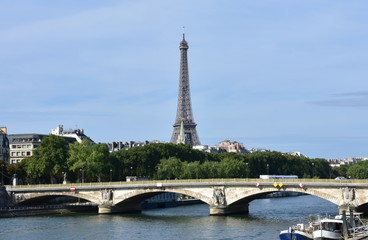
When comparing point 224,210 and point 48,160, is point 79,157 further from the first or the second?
point 224,210

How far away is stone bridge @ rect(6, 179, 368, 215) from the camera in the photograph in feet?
266

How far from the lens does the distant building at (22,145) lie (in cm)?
16900

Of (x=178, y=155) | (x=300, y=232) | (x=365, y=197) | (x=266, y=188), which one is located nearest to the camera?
(x=300, y=232)

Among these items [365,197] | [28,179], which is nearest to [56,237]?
[365,197]

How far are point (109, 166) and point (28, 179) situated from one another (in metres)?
18.5

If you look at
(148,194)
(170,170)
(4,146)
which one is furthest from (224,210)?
(4,146)

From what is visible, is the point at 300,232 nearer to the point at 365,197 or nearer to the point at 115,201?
the point at 365,197

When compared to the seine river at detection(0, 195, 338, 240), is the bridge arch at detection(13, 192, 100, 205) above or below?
above

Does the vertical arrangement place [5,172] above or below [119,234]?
above

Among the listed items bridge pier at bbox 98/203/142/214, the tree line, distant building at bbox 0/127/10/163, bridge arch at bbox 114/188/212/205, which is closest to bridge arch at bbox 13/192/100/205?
bridge pier at bbox 98/203/142/214

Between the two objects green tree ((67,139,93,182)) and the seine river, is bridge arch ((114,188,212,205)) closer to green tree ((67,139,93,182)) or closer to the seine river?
the seine river

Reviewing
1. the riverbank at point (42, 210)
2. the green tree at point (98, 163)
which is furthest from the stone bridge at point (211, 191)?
the green tree at point (98, 163)

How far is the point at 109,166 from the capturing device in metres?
129

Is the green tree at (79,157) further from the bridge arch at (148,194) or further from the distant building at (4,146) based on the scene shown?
the distant building at (4,146)
